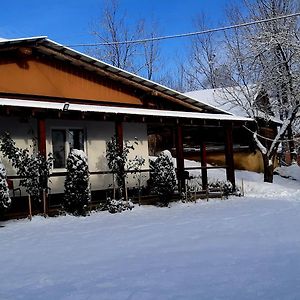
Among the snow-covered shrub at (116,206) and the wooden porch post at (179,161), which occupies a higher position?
the wooden porch post at (179,161)

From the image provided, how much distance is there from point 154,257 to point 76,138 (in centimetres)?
940

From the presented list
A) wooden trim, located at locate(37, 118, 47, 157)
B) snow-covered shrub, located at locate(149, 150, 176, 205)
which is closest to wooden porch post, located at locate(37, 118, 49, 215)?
wooden trim, located at locate(37, 118, 47, 157)

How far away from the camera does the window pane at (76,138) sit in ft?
48.8

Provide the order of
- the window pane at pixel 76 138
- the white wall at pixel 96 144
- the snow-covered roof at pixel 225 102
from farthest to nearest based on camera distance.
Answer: the snow-covered roof at pixel 225 102 → the white wall at pixel 96 144 → the window pane at pixel 76 138

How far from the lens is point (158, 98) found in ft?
56.7

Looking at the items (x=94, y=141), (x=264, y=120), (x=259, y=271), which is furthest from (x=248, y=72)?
(x=259, y=271)

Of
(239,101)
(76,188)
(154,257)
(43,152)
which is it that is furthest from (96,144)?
(239,101)

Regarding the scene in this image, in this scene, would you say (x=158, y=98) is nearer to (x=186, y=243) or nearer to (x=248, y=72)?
(x=248, y=72)

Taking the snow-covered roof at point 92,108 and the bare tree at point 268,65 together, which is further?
the bare tree at point 268,65

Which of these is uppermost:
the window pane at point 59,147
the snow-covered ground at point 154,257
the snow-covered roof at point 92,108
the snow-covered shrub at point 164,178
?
the snow-covered roof at point 92,108

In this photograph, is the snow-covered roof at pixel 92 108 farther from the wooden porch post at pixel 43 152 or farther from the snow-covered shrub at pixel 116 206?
the snow-covered shrub at pixel 116 206

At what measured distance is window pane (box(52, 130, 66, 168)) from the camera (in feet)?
47.6

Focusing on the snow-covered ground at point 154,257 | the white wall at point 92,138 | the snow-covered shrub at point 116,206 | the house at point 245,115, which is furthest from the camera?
the house at point 245,115

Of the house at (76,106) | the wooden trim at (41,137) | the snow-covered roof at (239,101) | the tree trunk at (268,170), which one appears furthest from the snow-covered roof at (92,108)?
the snow-covered roof at (239,101)
